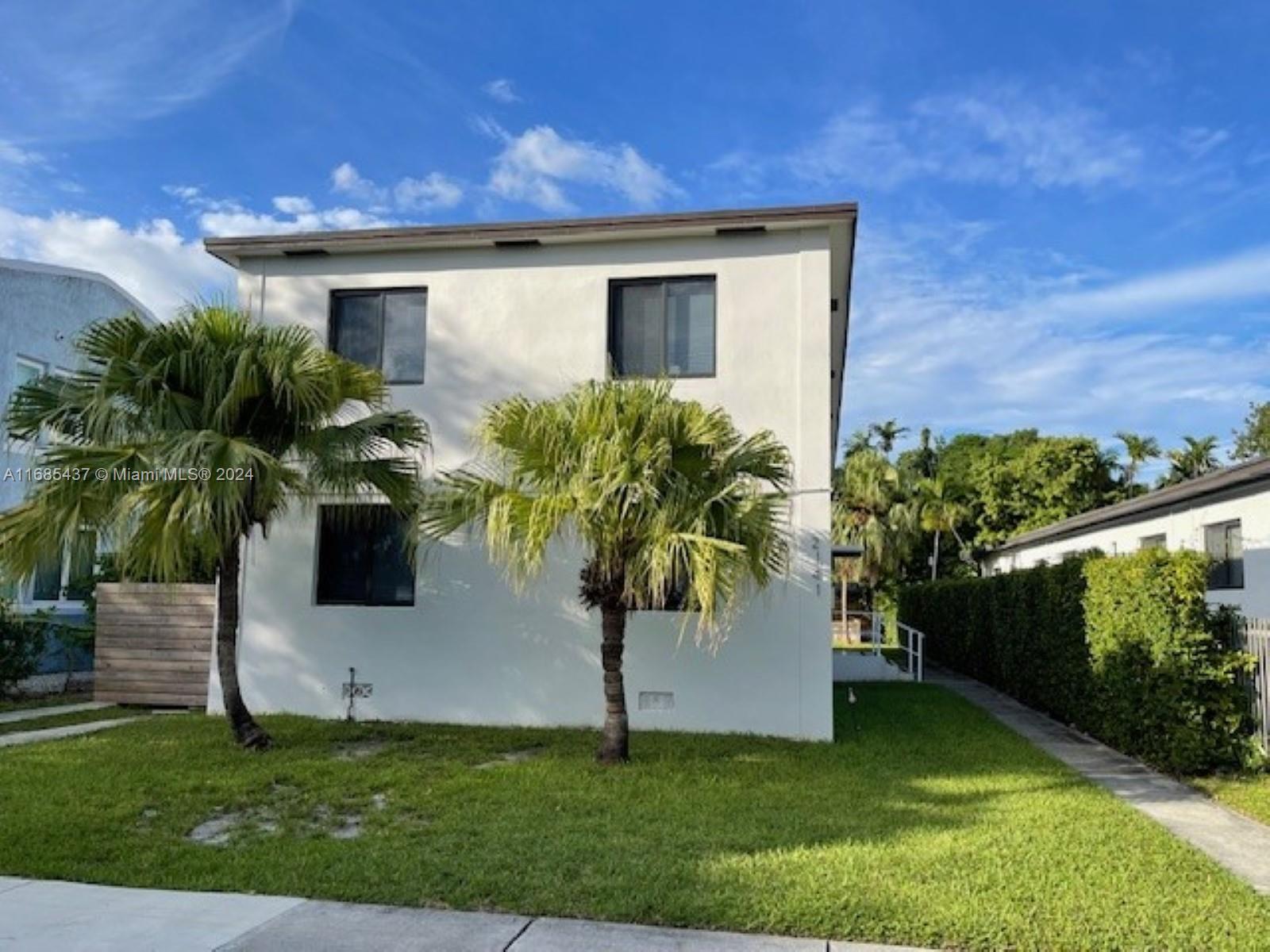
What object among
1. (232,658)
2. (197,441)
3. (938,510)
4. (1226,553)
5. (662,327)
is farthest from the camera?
(938,510)

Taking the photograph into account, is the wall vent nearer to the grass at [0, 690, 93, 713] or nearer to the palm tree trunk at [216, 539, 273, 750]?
the palm tree trunk at [216, 539, 273, 750]

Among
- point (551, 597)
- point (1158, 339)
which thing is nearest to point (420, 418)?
point (551, 597)

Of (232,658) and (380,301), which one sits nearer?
(232,658)

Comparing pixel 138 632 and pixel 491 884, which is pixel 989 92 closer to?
pixel 491 884

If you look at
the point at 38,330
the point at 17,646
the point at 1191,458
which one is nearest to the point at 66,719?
the point at 17,646

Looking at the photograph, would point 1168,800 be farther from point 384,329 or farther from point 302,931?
point 384,329

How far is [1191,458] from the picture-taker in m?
41.4

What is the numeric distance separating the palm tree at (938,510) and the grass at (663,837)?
2941 centimetres

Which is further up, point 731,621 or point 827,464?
point 827,464

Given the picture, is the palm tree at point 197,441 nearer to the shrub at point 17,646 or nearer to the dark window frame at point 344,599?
the dark window frame at point 344,599

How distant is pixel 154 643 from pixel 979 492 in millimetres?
30941

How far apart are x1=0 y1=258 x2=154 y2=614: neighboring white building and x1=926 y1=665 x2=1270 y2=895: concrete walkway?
1478 centimetres

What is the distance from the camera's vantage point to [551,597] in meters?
11.2

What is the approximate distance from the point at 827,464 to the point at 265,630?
7613 millimetres
